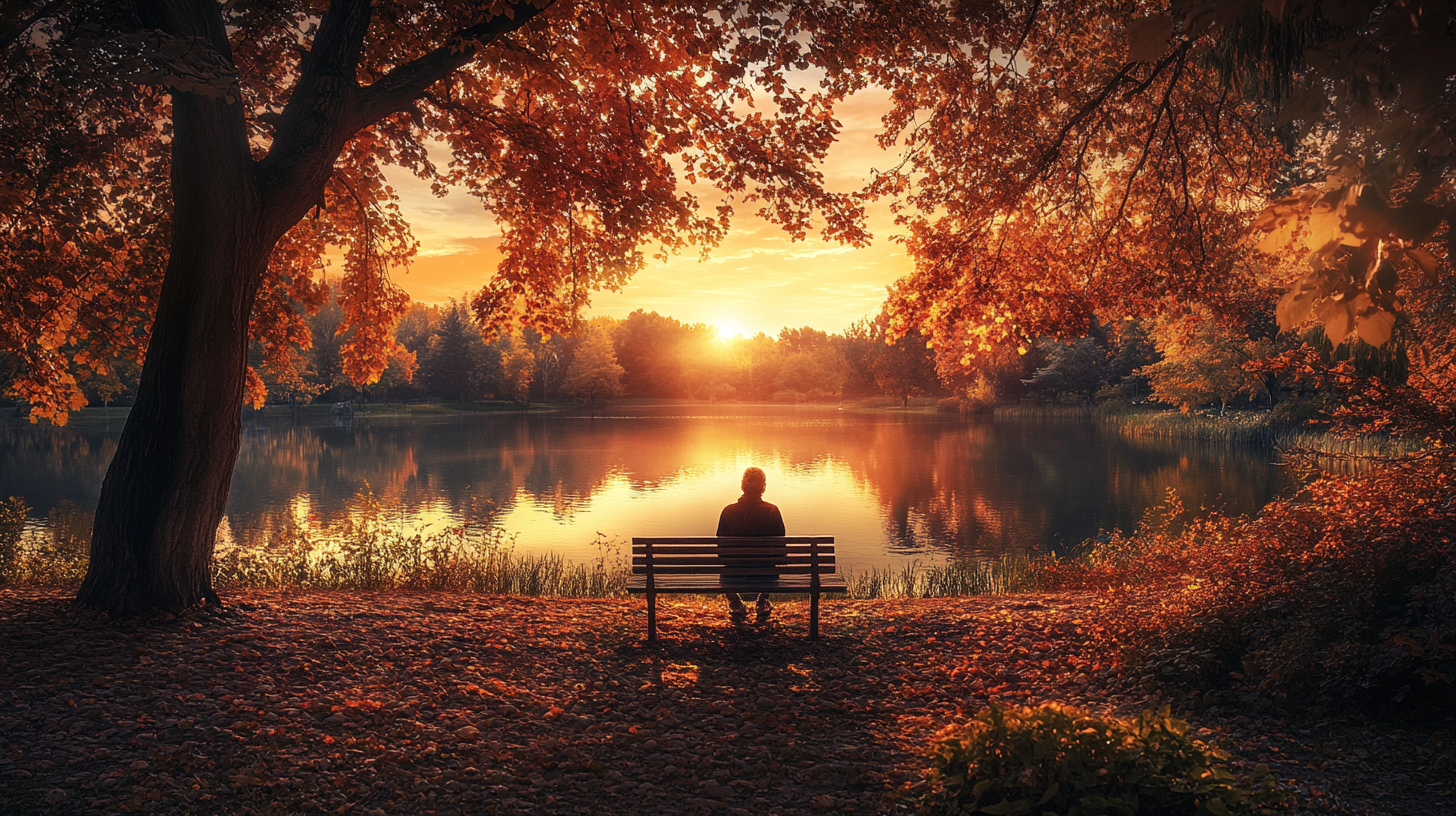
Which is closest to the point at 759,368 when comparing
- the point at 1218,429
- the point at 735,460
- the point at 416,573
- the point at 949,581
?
the point at 1218,429

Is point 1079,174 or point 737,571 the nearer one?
point 737,571

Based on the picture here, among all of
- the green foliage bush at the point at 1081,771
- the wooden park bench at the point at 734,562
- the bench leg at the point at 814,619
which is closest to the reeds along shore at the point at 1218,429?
the bench leg at the point at 814,619

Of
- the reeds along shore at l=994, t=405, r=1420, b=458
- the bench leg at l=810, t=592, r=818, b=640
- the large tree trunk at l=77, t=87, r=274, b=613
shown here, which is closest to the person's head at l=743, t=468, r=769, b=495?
the bench leg at l=810, t=592, r=818, b=640

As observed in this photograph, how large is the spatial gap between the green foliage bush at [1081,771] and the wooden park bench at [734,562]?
11.3ft

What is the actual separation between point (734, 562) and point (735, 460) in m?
26.5

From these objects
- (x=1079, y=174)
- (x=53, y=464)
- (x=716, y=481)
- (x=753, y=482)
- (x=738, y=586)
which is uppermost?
(x=1079, y=174)

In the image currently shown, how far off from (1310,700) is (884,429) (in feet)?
150

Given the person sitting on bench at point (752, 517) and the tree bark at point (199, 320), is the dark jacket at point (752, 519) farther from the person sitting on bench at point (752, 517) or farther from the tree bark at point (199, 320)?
the tree bark at point (199, 320)

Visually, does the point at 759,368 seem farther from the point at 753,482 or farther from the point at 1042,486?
the point at 753,482

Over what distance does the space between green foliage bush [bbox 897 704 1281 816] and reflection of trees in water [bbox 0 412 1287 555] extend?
43.2ft

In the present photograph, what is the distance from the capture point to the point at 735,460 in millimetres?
33500

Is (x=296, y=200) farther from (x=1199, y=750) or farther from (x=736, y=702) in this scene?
(x=1199, y=750)

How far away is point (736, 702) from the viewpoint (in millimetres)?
5531

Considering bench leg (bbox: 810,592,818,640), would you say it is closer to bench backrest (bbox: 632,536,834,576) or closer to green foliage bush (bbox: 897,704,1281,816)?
bench backrest (bbox: 632,536,834,576)
